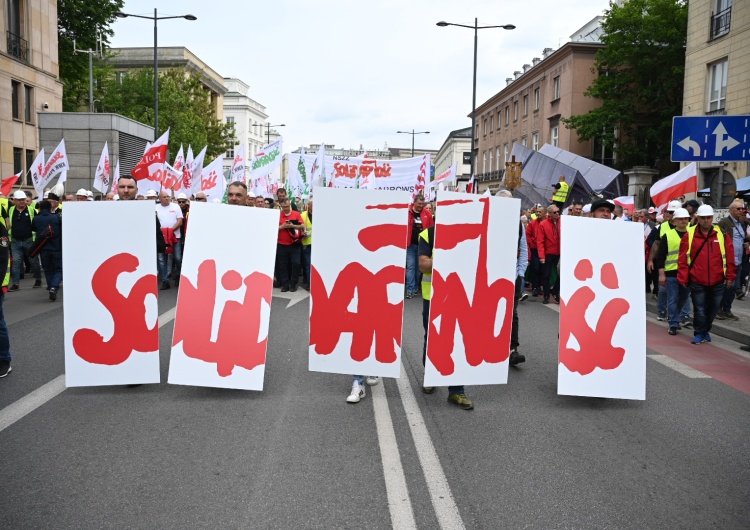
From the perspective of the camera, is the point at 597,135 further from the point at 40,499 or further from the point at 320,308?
the point at 40,499

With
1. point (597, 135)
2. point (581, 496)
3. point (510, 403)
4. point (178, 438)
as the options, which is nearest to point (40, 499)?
point (178, 438)

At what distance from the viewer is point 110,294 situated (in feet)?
19.7

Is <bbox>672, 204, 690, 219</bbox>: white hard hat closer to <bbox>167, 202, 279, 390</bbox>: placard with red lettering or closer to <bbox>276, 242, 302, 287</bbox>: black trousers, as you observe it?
<bbox>167, 202, 279, 390</bbox>: placard with red lettering

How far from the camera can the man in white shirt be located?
13.4m

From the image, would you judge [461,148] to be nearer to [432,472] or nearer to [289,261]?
[289,261]

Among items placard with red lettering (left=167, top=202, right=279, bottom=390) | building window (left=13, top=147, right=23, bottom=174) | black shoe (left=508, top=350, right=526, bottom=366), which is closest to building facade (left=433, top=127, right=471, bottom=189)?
building window (left=13, top=147, right=23, bottom=174)

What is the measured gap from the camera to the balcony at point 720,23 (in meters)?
24.1

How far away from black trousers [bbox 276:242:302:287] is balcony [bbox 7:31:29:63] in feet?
72.6

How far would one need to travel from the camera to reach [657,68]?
36.8 meters

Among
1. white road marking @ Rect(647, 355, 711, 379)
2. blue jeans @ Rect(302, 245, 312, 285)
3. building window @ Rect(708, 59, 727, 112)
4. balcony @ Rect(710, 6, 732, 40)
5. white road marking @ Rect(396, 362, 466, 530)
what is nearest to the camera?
white road marking @ Rect(396, 362, 466, 530)

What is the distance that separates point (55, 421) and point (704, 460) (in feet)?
15.4

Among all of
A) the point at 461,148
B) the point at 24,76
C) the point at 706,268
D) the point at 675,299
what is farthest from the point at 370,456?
the point at 461,148

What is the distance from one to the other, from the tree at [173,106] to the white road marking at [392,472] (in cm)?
4182

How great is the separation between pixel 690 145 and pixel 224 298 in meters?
6.65
